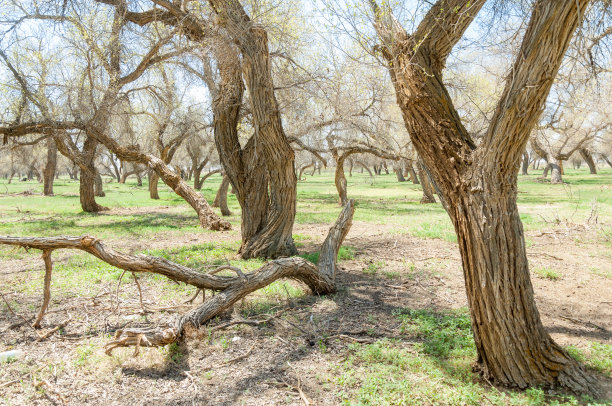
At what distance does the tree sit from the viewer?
3051 millimetres

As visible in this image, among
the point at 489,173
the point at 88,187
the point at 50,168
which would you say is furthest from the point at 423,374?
the point at 50,168

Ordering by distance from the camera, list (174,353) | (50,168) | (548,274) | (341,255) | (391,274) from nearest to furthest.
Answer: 1. (174,353)
2. (548,274)
3. (391,274)
4. (341,255)
5. (50,168)

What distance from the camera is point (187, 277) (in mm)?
4449

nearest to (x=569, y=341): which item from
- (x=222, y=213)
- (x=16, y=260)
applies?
(x=16, y=260)

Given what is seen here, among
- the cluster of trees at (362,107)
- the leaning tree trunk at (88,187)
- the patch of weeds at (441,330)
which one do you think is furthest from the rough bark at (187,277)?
the leaning tree trunk at (88,187)

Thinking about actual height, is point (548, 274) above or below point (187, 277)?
below

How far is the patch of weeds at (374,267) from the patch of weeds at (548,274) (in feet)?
7.99

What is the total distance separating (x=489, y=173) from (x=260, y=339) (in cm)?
269

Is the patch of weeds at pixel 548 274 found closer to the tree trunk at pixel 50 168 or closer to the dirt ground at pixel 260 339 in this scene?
the dirt ground at pixel 260 339

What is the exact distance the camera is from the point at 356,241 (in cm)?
976

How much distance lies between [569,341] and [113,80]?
35.9ft

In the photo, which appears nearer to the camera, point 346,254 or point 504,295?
point 504,295

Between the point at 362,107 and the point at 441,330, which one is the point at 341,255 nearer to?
the point at 441,330

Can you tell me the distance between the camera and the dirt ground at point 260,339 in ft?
11.0
